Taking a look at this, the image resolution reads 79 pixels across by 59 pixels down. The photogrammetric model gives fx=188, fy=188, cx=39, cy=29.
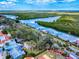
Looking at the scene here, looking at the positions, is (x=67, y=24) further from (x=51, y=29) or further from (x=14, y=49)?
(x=14, y=49)

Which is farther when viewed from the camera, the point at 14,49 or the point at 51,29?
the point at 51,29

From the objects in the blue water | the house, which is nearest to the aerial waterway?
the blue water

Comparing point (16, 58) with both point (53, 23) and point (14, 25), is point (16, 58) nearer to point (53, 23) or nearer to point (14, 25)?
point (14, 25)

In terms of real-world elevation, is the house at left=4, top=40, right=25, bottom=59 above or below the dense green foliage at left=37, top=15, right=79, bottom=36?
below

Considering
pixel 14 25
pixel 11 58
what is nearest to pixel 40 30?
pixel 14 25

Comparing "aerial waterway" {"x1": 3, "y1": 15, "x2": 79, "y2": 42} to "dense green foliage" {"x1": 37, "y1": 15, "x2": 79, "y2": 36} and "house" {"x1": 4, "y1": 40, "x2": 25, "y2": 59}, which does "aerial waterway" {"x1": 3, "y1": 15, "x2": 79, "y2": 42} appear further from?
"house" {"x1": 4, "y1": 40, "x2": 25, "y2": 59}

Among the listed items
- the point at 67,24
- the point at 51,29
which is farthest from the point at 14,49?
the point at 67,24

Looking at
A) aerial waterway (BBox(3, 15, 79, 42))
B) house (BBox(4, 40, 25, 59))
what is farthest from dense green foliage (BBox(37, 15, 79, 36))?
house (BBox(4, 40, 25, 59))

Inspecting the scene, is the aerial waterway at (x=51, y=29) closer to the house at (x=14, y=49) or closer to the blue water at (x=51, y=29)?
the blue water at (x=51, y=29)

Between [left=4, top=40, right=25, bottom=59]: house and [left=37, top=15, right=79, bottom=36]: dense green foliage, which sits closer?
[left=4, top=40, right=25, bottom=59]: house
